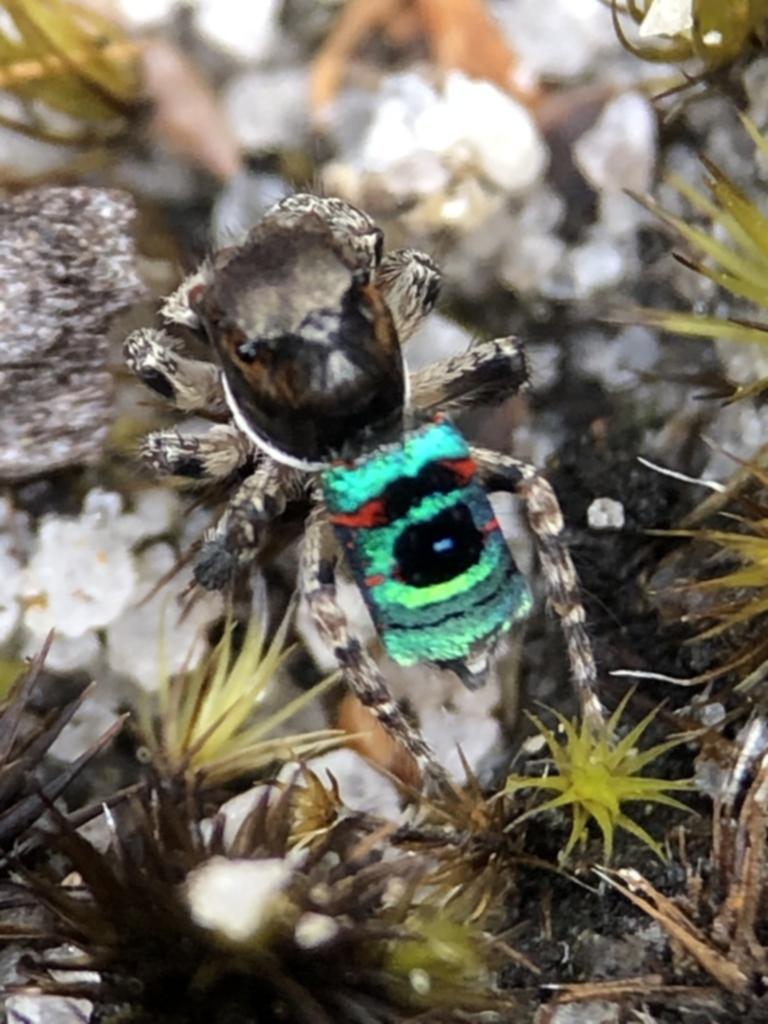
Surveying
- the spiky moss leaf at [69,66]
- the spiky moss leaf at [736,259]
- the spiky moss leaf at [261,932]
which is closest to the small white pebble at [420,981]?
the spiky moss leaf at [261,932]

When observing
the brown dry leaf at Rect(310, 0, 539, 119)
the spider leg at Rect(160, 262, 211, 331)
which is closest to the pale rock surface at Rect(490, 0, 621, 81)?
the brown dry leaf at Rect(310, 0, 539, 119)

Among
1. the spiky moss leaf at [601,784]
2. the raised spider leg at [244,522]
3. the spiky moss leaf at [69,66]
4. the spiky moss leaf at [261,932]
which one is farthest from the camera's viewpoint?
the spiky moss leaf at [69,66]

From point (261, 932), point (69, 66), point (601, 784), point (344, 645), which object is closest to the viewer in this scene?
point (261, 932)

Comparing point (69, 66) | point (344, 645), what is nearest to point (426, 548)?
point (344, 645)

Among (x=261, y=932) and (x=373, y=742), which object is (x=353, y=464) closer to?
(x=373, y=742)

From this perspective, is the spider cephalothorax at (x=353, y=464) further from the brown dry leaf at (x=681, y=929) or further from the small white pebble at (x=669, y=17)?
the small white pebble at (x=669, y=17)

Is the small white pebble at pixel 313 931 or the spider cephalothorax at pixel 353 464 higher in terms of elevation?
the spider cephalothorax at pixel 353 464
